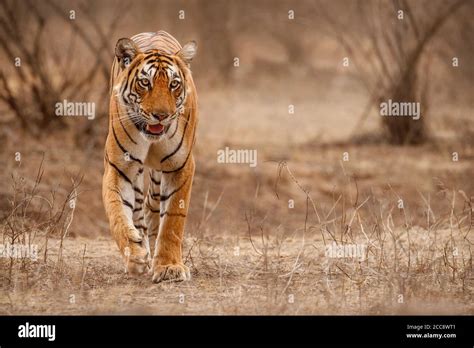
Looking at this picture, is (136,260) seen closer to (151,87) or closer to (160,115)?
(160,115)

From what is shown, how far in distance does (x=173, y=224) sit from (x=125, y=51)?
4.26 ft

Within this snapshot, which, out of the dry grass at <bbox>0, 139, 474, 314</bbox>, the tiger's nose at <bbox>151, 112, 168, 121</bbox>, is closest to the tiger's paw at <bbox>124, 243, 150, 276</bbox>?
the dry grass at <bbox>0, 139, 474, 314</bbox>

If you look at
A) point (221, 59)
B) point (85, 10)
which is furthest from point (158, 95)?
point (221, 59)

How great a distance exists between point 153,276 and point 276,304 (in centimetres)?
104

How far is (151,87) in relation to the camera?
23.2 feet

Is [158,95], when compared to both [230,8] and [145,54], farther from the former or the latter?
[230,8]

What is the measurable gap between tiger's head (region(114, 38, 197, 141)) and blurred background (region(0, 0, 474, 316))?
104cm

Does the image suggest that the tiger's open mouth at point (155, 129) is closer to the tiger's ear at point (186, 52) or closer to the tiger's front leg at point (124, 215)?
the tiger's front leg at point (124, 215)

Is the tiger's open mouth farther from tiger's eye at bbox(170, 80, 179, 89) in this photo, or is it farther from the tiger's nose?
tiger's eye at bbox(170, 80, 179, 89)

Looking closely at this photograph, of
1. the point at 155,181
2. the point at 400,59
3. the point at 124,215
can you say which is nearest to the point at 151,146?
the point at 124,215

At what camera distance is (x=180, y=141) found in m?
7.33

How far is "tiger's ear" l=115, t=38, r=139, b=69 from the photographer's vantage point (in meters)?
7.29

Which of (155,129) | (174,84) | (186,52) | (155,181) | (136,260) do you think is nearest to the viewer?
(136,260)

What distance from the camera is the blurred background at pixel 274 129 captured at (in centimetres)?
1127
